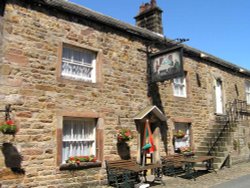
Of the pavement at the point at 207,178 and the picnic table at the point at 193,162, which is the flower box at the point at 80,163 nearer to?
the pavement at the point at 207,178

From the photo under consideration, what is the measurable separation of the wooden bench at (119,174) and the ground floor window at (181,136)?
3.08m

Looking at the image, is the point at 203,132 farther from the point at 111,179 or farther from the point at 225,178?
the point at 111,179

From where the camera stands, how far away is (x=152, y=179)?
9750 millimetres

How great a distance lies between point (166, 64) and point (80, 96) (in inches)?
140

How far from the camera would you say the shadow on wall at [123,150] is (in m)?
9.45

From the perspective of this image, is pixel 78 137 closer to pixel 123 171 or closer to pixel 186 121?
pixel 123 171

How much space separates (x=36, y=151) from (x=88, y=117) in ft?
6.37

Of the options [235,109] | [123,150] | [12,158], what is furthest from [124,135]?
[235,109]

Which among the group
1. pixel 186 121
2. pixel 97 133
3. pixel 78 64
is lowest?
pixel 97 133

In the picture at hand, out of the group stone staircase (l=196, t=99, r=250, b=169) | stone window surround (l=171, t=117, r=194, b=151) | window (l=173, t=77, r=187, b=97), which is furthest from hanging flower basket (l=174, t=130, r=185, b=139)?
window (l=173, t=77, r=187, b=97)

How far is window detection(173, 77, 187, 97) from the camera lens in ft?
41.1

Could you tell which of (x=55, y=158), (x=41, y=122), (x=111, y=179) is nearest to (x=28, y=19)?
(x=41, y=122)

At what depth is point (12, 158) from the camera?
7.00 metres

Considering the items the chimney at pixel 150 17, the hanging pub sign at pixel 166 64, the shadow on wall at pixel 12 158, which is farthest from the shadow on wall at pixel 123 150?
the chimney at pixel 150 17
